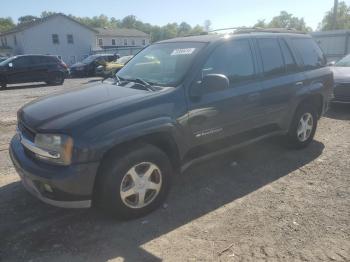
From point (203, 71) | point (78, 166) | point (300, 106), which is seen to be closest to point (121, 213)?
point (78, 166)

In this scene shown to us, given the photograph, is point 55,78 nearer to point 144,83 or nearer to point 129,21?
point 144,83

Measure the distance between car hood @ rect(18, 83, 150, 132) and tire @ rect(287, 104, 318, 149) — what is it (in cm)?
279

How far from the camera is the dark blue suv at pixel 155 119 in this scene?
3.35 metres

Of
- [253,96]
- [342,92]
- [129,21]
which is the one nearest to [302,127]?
[253,96]

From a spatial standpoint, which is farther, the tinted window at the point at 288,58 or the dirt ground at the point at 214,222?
the tinted window at the point at 288,58

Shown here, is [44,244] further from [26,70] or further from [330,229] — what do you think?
[26,70]

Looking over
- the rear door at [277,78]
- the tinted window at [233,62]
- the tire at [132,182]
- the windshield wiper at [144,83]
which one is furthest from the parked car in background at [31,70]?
the tire at [132,182]

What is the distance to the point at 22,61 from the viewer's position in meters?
18.4

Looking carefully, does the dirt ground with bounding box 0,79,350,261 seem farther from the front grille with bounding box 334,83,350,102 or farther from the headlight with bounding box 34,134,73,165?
the front grille with bounding box 334,83,350,102

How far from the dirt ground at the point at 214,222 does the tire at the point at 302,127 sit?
0.59 m

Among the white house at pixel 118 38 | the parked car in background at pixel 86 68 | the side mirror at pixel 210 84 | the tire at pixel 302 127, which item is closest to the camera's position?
the side mirror at pixel 210 84

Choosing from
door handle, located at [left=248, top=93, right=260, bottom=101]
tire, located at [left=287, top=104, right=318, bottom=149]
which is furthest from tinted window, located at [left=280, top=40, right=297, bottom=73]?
door handle, located at [left=248, top=93, right=260, bottom=101]

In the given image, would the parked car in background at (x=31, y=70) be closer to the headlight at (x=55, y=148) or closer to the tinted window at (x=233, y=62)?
the tinted window at (x=233, y=62)

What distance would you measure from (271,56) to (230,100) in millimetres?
1203
